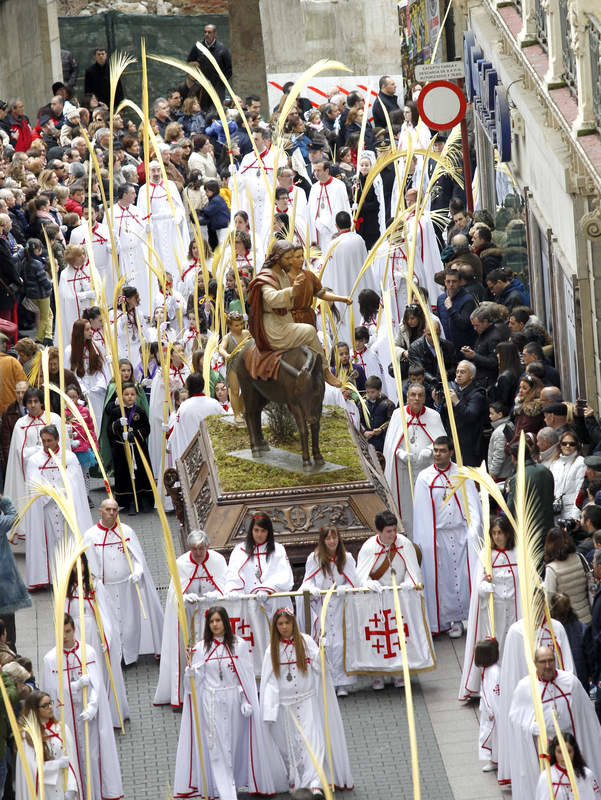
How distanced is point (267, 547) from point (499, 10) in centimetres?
1109

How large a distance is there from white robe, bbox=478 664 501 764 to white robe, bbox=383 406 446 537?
131 inches

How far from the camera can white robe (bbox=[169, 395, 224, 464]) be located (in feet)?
58.9

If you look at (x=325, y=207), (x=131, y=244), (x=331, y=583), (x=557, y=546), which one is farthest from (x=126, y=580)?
(x=325, y=207)

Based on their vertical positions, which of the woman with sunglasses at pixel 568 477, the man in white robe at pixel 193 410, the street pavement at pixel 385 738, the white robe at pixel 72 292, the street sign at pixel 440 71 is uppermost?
the street sign at pixel 440 71

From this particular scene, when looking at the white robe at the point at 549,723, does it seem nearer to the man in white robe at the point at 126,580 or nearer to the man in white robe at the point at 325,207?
the man in white robe at the point at 126,580

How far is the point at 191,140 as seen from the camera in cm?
2723

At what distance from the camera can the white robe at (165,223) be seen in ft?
78.3

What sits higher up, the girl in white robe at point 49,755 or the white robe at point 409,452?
the white robe at point 409,452

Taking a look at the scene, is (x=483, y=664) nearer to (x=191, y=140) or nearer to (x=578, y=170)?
(x=578, y=170)

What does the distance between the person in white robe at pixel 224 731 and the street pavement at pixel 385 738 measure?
0.26 metres

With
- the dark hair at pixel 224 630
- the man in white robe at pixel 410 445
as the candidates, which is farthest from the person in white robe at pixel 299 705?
the man in white robe at pixel 410 445

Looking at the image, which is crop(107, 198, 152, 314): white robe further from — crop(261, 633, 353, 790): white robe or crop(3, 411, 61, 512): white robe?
crop(261, 633, 353, 790): white robe

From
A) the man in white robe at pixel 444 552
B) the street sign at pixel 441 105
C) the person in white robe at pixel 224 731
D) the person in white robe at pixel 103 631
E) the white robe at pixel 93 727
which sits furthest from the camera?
the street sign at pixel 441 105

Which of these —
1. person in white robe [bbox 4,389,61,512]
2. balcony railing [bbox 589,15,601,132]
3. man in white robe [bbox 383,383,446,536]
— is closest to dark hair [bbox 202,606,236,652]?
man in white robe [bbox 383,383,446,536]
